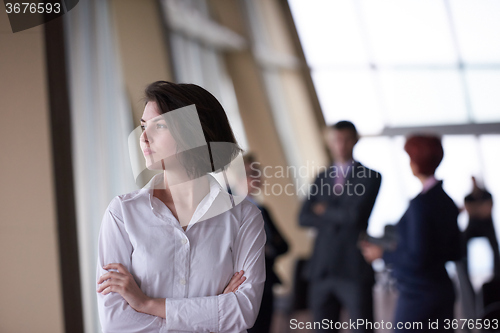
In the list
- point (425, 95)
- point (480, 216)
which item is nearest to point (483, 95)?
point (425, 95)

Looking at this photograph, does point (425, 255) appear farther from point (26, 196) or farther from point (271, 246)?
point (26, 196)

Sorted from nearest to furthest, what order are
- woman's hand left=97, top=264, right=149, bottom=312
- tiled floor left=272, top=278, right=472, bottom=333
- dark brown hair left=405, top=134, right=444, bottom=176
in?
woman's hand left=97, top=264, right=149, bottom=312
tiled floor left=272, top=278, right=472, bottom=333
dark brown hair left=405, top=134, right=444, bottom=176

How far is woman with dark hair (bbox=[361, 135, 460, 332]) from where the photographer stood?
2205mm

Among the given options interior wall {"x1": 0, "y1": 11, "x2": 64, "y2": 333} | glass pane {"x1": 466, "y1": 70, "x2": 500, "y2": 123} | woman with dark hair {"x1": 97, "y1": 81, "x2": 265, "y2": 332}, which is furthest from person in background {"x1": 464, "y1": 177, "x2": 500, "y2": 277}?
interior wall {"x1": 0, "y1": 11, "x2": 64, "y2": 333}

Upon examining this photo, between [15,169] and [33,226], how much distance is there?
318mm

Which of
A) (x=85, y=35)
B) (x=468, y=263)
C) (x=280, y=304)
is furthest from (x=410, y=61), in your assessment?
(x=85, y=35)

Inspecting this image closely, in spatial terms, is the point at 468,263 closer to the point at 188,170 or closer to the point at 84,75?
the point at 188,170

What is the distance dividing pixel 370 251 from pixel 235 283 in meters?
1.25

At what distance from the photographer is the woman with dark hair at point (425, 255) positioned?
2.21m

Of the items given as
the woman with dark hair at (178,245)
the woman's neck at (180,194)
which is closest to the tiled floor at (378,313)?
the woman with dark hair at (178,245)

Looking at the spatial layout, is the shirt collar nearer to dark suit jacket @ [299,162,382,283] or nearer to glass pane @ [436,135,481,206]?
dark suit jacket @ [299,162,382,283]

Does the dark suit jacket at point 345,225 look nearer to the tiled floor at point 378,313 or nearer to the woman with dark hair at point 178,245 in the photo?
the tiled floor at point 378,313

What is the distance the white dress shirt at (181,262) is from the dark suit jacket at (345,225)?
1.02 m

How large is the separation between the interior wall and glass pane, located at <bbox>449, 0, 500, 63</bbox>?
2496mm
